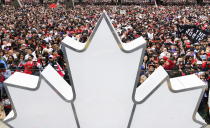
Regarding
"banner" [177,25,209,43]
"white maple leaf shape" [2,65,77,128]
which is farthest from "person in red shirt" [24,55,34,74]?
"banner" [177,25,209,43]

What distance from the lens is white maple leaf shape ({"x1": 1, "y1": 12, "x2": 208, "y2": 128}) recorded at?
128 inches

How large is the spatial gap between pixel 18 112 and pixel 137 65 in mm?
1734

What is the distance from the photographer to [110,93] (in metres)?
3.48

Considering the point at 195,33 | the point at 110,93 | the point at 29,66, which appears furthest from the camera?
the point at 195,33

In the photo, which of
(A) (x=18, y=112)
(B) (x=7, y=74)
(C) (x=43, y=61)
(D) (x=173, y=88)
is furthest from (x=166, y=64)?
(A) (x=18, y=112)

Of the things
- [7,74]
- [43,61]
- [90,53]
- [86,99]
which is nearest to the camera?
[90,53]

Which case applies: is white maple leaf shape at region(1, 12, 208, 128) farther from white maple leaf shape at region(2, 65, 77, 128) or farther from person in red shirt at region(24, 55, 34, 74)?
person in red shirt at region(24, 55, 34, 74)

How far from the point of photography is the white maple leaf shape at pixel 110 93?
325 cm

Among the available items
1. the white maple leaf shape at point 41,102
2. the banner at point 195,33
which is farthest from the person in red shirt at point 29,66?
the banner at point 195,33

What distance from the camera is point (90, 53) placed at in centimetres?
328

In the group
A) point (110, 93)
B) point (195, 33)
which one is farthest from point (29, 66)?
point (195, 33)

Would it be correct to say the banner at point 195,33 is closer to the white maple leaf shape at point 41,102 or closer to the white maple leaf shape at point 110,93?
the white maple leaf shape at point 110,93

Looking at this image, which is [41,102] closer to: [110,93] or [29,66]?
[110,93]

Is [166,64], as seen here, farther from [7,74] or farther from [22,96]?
[22,96]
